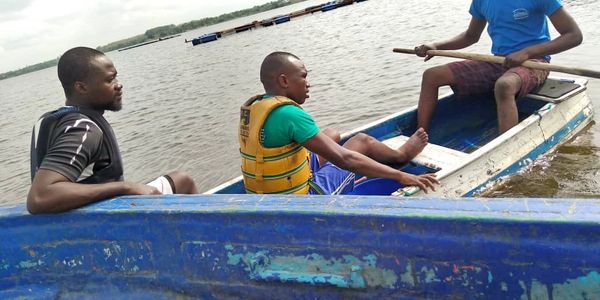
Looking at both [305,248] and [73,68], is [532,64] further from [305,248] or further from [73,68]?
[73,68]

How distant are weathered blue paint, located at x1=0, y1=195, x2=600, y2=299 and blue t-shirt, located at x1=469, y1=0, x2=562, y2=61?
10.8 feet

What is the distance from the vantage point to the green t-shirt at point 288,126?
2.67 meters

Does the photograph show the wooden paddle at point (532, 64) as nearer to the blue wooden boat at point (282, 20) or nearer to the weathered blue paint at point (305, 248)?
the weathered blue paint at point (305, 248)

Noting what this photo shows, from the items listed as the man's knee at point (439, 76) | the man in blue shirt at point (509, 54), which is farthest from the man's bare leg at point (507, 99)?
the man's knee at point (439, 76)

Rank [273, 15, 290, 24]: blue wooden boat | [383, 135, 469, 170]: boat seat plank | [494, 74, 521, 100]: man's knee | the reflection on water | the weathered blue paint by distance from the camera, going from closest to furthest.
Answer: the weathered blue paint
[383, 135, 469, 170]: boat seat plank
the reflection on water
[494, 74, 521, 100]: man's knee
[273, 15, 290, 24]: blue wooden boat

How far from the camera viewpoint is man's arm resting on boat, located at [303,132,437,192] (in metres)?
2.71

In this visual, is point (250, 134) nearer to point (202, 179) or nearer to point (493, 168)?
point (493, 168)

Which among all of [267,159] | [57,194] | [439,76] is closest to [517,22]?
[439,76]

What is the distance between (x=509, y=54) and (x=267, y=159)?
2.75 metres

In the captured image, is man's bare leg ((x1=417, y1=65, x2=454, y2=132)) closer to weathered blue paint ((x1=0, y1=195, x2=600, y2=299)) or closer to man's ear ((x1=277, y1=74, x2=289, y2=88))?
man's ear ((x1=277, y1=74, x2=289, y2=88))

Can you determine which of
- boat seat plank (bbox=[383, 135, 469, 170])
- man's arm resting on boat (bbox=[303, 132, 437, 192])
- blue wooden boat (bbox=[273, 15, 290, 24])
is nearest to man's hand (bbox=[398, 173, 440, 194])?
man's arm resting on boat (bbox=[303, 132, 437, 192])

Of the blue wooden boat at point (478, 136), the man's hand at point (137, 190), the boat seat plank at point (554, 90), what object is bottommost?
the blue wooden boat at point (478, 136)

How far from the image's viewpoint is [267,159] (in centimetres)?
278

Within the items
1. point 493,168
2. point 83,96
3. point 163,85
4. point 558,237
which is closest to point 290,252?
point 558,237
